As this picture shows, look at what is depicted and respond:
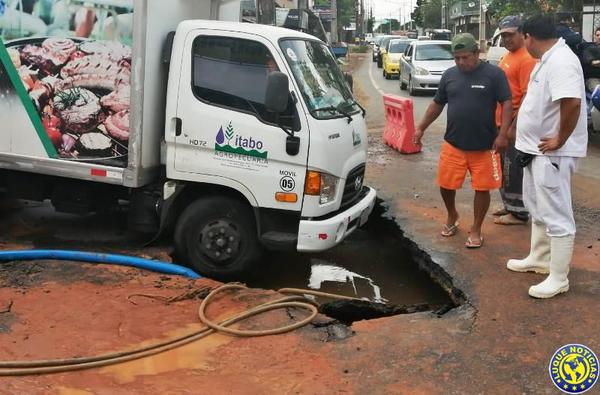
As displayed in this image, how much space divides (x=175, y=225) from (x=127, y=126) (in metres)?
0.95

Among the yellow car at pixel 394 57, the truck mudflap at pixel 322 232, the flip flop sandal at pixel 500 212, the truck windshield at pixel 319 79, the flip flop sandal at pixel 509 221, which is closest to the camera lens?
the truck mudflap at pixel 322 232

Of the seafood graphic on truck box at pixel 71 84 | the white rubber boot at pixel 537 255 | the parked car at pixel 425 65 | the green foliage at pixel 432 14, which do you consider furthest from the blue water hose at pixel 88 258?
the green foliage at pixel 432 14

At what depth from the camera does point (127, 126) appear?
17.8 feet

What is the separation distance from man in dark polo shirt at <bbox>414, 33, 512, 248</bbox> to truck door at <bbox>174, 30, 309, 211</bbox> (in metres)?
1.41

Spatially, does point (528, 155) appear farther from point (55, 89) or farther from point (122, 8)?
point (55, 89)

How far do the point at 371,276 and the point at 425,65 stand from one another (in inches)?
595

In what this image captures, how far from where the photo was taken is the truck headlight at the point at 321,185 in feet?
16.8

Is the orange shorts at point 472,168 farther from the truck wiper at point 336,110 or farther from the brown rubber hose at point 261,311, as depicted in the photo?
the brown rubber hose at point 261,311

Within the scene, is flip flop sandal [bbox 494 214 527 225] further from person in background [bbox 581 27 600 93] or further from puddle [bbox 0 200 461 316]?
person in background [bbox 581 27 600 93]

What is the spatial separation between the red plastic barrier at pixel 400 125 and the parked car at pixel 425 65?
338 inches

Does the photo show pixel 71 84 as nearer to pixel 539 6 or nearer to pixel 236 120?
pixel 236 120

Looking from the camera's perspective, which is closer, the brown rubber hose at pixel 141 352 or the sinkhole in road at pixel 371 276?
the brown rubber hose at pixel 141 352

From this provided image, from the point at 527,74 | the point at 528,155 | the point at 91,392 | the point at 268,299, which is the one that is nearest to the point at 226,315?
the point at 268,299

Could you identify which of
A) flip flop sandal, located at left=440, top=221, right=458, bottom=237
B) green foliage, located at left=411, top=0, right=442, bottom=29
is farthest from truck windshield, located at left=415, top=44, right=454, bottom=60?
green foliage, located at left=411, top=0, right=442, bottom=29
